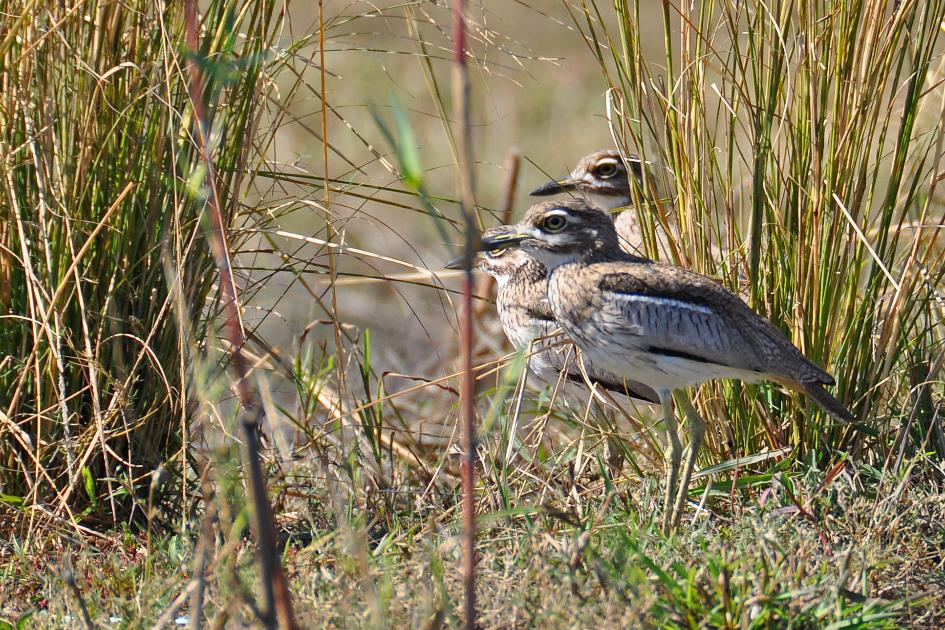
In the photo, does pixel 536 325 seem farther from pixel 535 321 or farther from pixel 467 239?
pixel 467 239

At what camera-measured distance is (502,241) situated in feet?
11.6

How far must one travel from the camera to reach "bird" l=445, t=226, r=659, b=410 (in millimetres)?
4281

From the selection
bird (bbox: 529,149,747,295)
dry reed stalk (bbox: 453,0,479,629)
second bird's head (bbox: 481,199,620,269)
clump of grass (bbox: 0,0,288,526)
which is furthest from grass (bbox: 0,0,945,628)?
bird (bbox: 529,149,747,295)

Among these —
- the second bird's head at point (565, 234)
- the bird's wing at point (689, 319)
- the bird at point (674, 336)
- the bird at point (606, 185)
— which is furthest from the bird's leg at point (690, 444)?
the bird at point (606, 185)

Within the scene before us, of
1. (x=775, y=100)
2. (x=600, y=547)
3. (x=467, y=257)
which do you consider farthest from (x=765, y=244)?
(x=467, y=257)

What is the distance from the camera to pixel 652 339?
10.4 feet

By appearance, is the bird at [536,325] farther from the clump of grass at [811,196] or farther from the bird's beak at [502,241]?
the clump of grass at [811,196]

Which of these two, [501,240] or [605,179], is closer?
[501,240]

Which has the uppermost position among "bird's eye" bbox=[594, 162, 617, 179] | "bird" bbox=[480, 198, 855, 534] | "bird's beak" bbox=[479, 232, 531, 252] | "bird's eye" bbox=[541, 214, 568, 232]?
"bird's eye" bbox=[594, 162, 617, 179]

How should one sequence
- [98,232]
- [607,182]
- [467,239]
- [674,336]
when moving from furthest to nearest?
1. [607,182]
2. [674,336]
3. [98,232]
4. [467,239]

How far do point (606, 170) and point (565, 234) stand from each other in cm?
147

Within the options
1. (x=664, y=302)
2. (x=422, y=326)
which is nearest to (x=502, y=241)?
(x=422, y=326)

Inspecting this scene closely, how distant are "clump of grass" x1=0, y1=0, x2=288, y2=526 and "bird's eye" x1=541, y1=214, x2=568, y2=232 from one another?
92 centimetres

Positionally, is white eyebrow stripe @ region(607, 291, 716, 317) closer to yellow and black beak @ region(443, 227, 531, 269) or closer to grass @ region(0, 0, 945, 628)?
grass @ region(0, 0, 945, 628)
